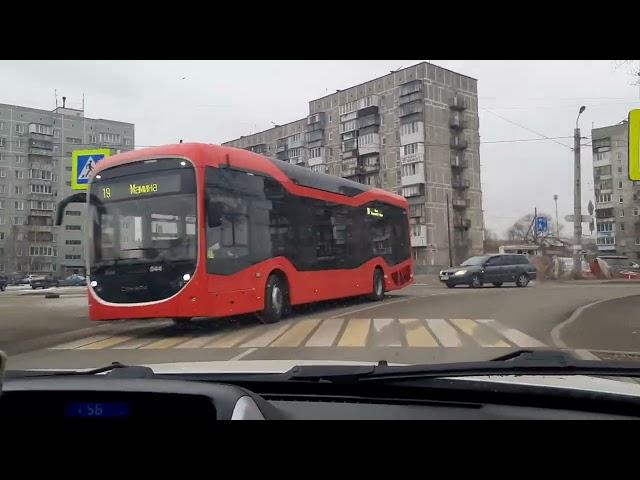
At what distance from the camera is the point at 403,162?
1516cm

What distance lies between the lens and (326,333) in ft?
30.8

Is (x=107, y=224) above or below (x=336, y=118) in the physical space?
below

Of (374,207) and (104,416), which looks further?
(374,207)

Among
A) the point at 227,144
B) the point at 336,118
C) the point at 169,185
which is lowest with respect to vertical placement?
the point at 169,185

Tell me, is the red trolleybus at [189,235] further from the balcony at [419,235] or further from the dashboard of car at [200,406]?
the dashboard of car at [200,406]

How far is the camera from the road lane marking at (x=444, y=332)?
815 centimetres

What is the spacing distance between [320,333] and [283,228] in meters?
2.76

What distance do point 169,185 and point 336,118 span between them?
530cm

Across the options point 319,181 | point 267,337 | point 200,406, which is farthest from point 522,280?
point 200,406

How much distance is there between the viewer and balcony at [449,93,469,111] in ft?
38.4
